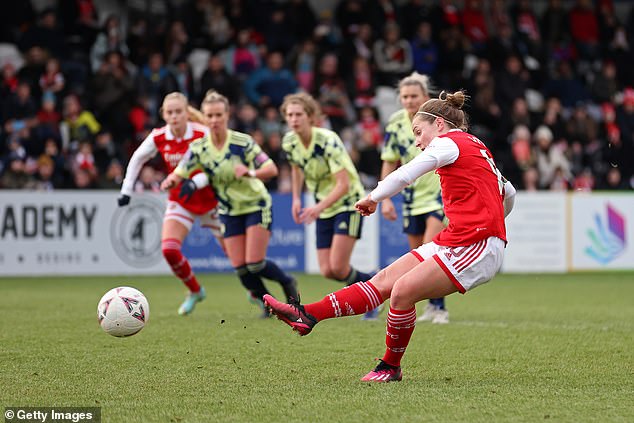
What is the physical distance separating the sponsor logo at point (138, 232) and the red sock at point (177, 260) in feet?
17.1

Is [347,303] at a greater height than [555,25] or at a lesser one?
lesser

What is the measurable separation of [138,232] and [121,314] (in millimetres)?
8960

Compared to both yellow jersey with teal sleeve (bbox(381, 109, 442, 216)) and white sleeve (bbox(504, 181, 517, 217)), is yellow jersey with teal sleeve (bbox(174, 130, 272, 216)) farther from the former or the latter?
white sleeve (bbox(504, 181, 517, 217))

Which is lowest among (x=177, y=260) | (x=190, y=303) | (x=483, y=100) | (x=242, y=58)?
(x=190, y=303)

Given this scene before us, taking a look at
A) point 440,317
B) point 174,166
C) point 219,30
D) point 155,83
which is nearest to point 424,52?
point 219,30

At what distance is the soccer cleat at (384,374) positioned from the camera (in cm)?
654

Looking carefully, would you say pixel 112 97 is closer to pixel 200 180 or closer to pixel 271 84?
pixel 271 84

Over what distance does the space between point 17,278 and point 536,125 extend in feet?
34.5

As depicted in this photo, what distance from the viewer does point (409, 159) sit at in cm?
1002

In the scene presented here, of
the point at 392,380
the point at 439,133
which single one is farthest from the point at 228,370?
the point at 439,133

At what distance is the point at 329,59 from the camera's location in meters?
20.3

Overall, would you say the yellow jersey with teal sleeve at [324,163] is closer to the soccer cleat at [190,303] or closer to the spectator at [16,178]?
the soccer cleat at [190,303]

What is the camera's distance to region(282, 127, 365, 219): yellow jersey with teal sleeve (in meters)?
10.0

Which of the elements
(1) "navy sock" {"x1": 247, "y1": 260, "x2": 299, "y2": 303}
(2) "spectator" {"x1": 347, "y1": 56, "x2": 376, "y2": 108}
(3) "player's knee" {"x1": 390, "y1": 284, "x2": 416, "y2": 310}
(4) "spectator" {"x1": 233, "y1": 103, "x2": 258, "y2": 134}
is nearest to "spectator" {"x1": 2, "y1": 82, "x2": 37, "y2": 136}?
(4) "spectator" {"x1": 233, "y1": 103, "x2": 258, "y2": 134}
